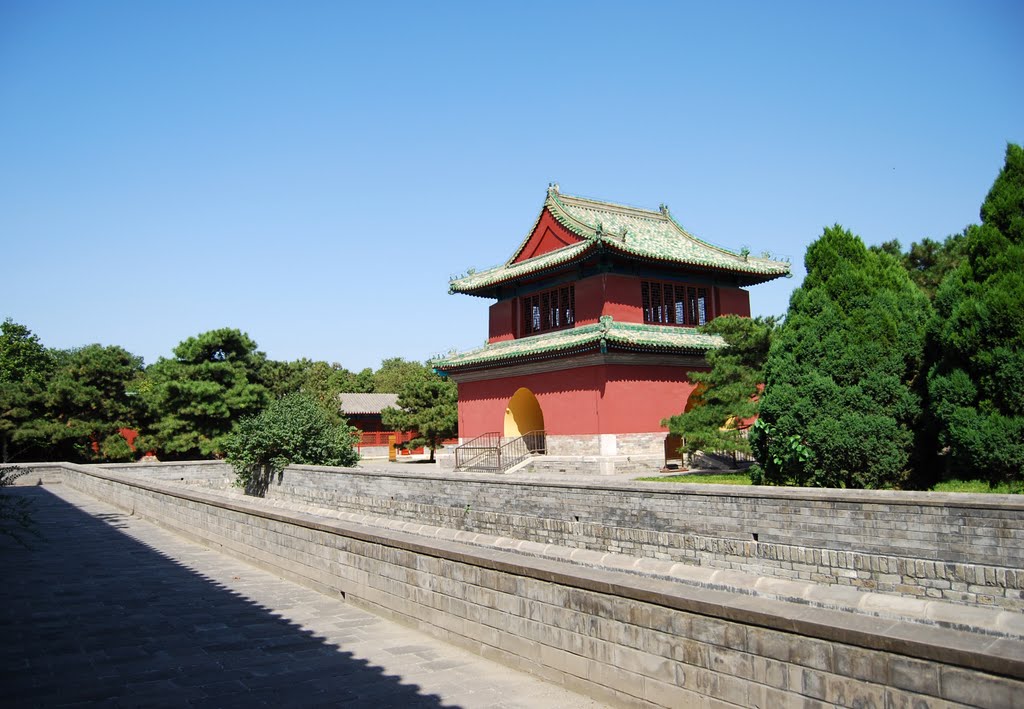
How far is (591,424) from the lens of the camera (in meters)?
23.0

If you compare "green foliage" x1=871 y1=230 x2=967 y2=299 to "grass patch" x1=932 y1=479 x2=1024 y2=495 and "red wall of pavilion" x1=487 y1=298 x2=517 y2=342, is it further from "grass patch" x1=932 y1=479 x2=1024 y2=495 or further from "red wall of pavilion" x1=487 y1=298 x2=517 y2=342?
"grass patch" x1=932 y1=479 x2=1024 y2=495

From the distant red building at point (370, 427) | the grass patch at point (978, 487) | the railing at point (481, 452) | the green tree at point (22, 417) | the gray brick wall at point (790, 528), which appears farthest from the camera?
the distant red building at point (370, 427)

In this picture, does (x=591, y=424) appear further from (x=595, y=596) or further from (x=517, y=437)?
(x=595, y=596)

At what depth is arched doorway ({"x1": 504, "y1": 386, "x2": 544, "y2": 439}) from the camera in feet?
87.5

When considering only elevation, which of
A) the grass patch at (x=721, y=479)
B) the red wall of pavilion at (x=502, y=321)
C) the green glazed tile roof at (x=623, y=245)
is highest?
the green glazed tile roof at (x=623, y=245)

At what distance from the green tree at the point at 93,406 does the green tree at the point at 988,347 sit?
118ft

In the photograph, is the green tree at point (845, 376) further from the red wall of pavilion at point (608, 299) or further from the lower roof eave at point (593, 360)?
the red wall of pavilion at point (608, 299)

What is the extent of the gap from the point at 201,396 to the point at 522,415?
16.8 m

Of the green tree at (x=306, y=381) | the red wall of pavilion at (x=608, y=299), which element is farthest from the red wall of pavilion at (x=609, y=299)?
the green tree at (x=306, y=381)

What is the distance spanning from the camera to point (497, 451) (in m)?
24.6

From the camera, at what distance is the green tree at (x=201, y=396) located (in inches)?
1377

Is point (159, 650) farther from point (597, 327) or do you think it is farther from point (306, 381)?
point (306, 381)

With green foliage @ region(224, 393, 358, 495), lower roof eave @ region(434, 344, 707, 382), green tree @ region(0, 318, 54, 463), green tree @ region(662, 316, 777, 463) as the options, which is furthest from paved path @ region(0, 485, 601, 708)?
green tree @ region(0, 318, 54, 463)

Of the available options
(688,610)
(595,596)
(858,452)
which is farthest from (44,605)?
(858,452)
